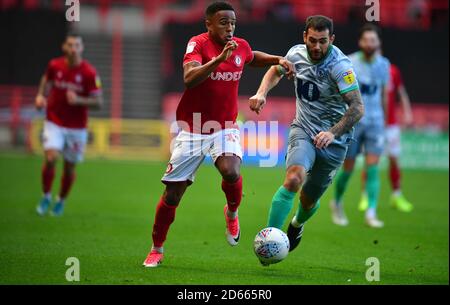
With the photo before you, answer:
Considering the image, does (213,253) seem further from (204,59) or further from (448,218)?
(448,218)

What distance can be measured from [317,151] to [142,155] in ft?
59.4

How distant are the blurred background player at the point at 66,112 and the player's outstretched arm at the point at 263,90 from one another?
5022mm

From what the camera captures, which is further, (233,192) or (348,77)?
(233,192)

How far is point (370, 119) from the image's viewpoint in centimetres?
1318

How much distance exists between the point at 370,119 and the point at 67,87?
4.80 meters

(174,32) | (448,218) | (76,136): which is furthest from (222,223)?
(174,32)

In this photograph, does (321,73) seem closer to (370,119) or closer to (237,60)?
(237,60)

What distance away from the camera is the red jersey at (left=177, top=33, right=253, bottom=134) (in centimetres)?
846

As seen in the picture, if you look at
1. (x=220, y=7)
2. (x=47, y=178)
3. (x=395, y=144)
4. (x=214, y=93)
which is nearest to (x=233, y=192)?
(x=214, y=93)

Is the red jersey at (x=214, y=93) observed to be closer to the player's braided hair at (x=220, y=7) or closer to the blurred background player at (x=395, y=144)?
the player's braided hair at (x=220, y=7)

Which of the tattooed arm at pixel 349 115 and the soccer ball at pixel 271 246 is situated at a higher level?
the tattooed arm at pixel 349 115

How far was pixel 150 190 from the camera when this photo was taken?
1758 cm

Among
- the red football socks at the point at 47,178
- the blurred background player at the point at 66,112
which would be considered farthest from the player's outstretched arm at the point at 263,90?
the red football socks at the point at 47,178

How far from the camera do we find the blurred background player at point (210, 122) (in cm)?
839
